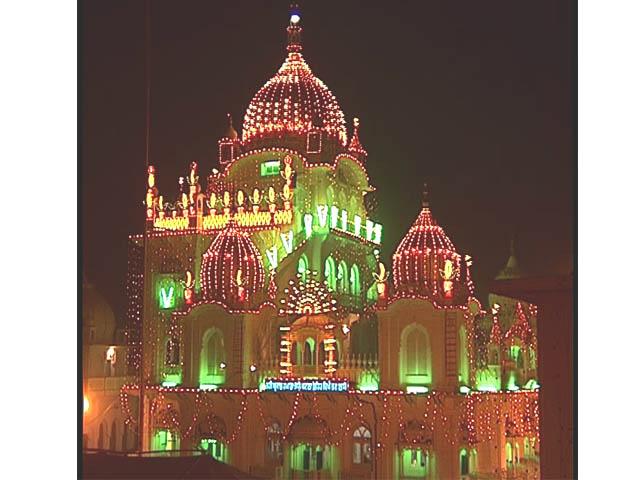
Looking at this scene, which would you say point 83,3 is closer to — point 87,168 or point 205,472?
point 87,168

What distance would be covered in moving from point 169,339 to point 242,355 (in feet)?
1.82

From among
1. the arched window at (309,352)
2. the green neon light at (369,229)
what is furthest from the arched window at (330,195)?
the arched window at (309,352)

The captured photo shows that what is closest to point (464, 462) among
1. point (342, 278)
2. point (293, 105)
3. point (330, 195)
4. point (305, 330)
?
point (305, 330)

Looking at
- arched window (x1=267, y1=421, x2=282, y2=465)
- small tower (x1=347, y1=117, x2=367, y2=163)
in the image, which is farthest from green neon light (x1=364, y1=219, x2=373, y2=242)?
arched window (x1=267, y1=421, x2=282, y2=465)

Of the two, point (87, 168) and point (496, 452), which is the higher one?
point (87, 168)

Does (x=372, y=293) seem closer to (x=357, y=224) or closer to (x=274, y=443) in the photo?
(x=357, y=224)

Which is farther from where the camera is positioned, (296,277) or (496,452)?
(296,277)

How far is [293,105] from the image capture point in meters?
7.29

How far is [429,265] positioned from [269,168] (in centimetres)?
161

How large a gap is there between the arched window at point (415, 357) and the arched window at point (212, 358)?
52.6 inches

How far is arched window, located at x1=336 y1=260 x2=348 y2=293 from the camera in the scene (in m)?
6.96

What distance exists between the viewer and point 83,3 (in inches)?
219

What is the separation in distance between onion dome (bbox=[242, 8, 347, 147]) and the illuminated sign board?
1731 millimetres
